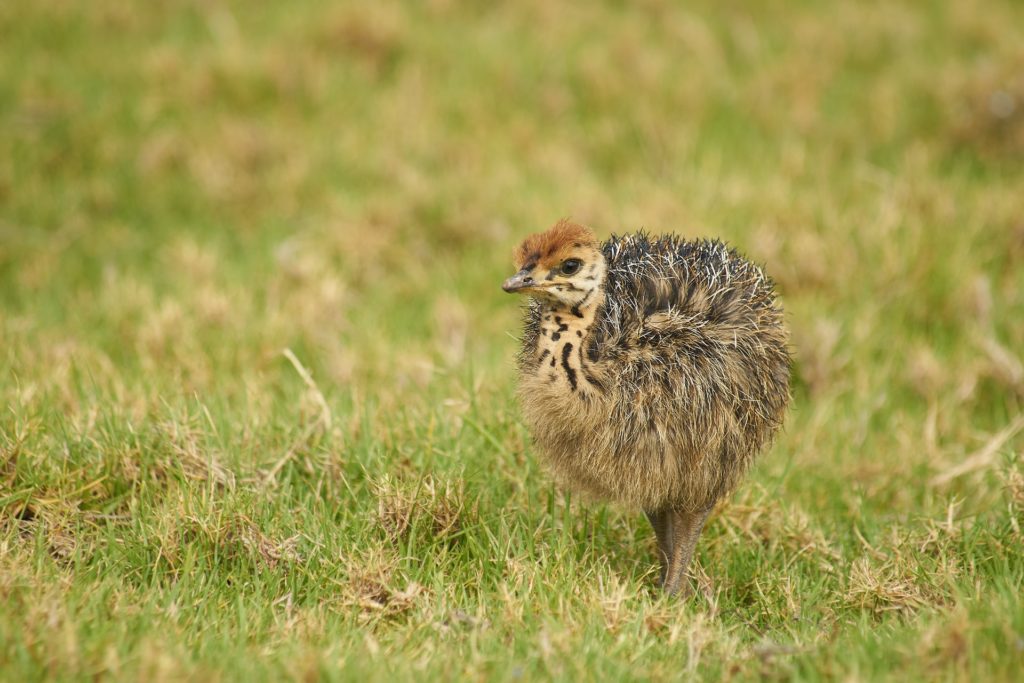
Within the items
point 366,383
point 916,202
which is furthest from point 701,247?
point 916,202

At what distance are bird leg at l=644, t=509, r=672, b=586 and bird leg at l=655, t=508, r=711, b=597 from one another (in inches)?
1.8

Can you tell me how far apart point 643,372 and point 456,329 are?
242 cm

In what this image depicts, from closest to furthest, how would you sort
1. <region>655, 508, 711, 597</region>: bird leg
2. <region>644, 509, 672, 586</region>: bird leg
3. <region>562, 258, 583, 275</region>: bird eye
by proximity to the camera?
<region>562, 258, 583, 275</region>: bird eye, <region>655, 508, 711, 597</region>: bird leg, <region>644, 509, 672, 586</region>: bird leg

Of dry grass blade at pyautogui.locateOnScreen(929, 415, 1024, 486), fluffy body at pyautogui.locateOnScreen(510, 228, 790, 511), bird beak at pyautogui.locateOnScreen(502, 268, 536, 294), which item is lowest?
dry grass blade at pyautogui.locateOnScreen(929, 415, 1024, 486)

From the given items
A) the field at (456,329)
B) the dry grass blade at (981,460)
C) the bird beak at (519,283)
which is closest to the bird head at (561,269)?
the bird beak at (519,283)

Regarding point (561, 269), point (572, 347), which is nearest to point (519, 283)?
point (561, 269)

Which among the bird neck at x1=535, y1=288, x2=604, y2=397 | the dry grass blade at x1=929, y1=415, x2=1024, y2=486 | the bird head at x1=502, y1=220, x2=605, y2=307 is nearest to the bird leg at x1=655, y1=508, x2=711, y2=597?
the bird neck at x1=535, y1=288, x2=604, y2=397

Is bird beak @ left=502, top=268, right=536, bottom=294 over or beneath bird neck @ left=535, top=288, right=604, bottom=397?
over

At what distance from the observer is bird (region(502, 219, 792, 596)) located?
11.6ft

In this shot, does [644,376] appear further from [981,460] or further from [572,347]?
[981,460]

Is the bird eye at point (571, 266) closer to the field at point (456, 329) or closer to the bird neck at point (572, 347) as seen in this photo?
the bird neck at point (572, 347)

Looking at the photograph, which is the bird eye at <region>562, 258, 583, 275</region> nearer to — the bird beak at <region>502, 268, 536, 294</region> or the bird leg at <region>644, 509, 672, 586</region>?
the bird beak at <region>502, 268, 536, 294</region>

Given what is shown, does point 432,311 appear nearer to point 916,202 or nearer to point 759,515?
point 759,515

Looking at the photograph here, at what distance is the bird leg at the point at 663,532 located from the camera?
397 cm
